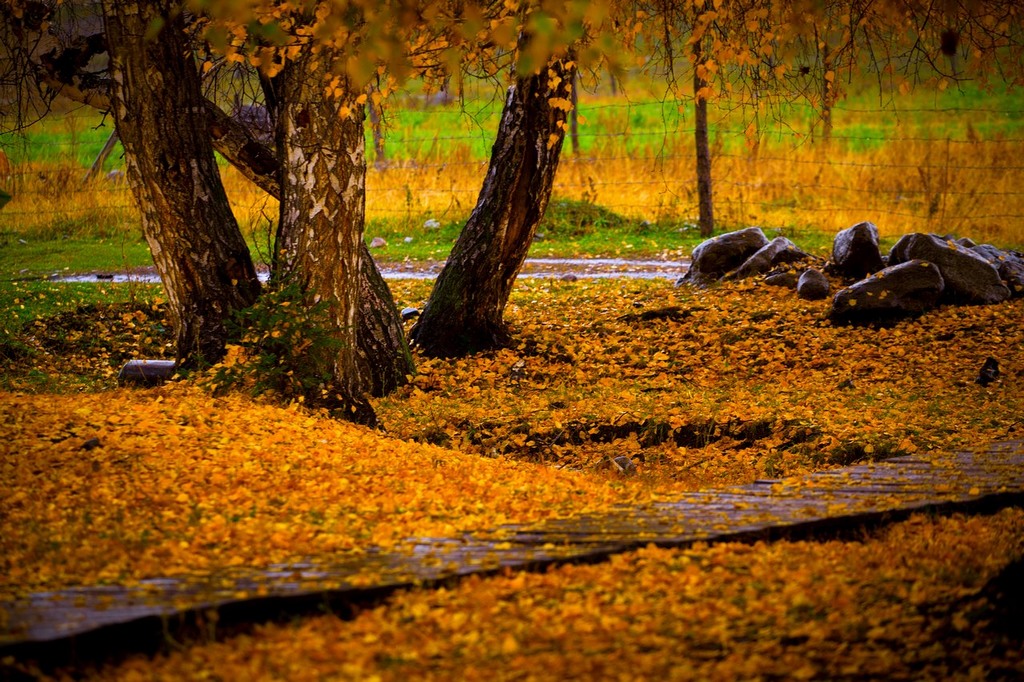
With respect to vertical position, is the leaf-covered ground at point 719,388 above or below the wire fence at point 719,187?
below

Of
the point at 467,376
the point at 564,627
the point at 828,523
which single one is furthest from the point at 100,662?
the point at 467,376

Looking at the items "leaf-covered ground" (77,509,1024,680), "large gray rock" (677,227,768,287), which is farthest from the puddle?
"leaf-covered ground" (77,509,1024,680)

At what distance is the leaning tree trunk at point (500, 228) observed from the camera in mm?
8852

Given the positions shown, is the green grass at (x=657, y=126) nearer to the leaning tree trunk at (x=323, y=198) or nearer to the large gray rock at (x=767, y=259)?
the large gray rock at (x=767, y=259)

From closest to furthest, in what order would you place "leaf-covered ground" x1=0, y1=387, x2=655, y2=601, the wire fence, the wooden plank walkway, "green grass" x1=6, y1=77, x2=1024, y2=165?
1. the wooden plank walkway
2. "leaf-covered ground" x1=0, y1=387, x2=655, y2=601
3. the wire fence
4. "green grass" x1=6, y1=77, x2=1024, y2=165

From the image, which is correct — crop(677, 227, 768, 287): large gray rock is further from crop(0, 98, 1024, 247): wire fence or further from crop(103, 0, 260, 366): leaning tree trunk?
crop(103, 0, 260, 366): leaning tree trunk

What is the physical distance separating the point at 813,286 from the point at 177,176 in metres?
6.37

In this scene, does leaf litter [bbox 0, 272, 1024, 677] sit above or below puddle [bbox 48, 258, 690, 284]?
below

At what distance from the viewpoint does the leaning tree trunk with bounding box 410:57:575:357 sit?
8.85 metres

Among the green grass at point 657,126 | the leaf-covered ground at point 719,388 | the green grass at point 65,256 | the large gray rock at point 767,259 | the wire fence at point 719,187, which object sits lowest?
the leaf-covered ground at point 719,388

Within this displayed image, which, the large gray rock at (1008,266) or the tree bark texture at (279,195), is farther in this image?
the large gray rock at (1008,266)

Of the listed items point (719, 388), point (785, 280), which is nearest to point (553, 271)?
point (785, 280)

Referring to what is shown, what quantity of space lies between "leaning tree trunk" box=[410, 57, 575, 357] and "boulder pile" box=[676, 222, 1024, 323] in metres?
3.09

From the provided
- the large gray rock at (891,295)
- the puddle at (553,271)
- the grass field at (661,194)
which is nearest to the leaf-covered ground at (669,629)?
the large gray rock at (891,295)
